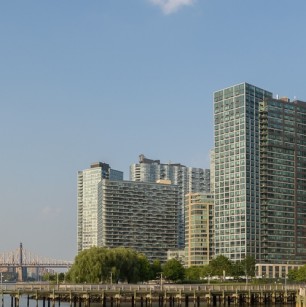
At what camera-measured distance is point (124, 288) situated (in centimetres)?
13650

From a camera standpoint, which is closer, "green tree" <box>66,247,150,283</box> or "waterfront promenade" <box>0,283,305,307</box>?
"waterfront promenade" <box>0,283,305,307</box>

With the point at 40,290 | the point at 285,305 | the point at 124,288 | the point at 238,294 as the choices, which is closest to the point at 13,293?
the point at 40,290

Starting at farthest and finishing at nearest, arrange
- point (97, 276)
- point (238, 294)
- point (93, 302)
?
point (97, 276)
point (93, 302)
point (238, 294)

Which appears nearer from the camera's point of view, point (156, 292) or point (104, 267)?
point (156, 292)

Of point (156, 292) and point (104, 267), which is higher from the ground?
point (104, 267)

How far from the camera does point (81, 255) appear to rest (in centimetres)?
18875

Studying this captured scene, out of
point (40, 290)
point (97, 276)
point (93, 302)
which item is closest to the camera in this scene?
point (40, 290)

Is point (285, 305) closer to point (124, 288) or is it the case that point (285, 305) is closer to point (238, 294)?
point (238, 294)

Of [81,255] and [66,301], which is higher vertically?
[81,255]

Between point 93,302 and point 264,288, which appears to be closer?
point 264,288

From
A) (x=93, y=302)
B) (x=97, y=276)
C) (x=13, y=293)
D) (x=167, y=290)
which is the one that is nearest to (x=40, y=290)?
(x=13, y=293)

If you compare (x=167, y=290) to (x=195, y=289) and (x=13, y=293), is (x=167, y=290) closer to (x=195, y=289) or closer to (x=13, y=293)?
(x=195, y=289)

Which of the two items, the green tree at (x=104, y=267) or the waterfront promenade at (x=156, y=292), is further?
the green tree at (x=104, y=267)

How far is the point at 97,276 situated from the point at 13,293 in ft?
165
